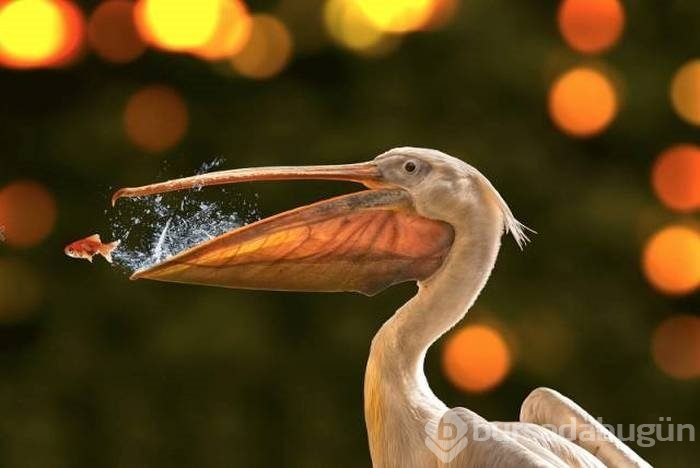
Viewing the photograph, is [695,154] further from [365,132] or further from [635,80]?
[365,132]

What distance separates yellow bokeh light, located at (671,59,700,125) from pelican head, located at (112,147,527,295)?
1765 millimetres

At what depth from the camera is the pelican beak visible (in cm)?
192

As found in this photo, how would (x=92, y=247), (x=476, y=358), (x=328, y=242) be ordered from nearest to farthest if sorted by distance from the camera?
(x=328, y=242)
(x=92, y=247)
(x=476, y=358)

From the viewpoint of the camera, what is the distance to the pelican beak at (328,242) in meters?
1.92

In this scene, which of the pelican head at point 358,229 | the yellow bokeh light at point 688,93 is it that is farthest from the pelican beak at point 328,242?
the yellow bokeh light at point 688,93

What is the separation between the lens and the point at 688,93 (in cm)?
361

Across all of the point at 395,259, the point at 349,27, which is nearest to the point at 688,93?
the point at 349,27

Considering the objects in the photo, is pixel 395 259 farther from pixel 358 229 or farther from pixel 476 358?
pixel 476 358

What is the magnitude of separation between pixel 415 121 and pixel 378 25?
11.2 inches

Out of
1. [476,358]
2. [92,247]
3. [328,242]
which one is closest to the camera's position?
[328,242]

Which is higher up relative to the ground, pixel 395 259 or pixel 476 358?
Answer: pixel 395 259

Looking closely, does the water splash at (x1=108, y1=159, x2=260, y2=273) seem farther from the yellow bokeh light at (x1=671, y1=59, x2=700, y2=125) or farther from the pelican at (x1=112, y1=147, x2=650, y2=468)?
the yellow bokeh light at (x1=671, y1=59, x2=700, y2=125)

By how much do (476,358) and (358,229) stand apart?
4.84 feet

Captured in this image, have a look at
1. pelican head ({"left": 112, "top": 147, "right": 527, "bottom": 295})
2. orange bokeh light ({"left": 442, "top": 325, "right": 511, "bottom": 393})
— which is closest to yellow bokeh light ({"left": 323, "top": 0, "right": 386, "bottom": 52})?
orange bokeh light ({"left": 442, "top": 325, "right": 511, "bottom": 393})
